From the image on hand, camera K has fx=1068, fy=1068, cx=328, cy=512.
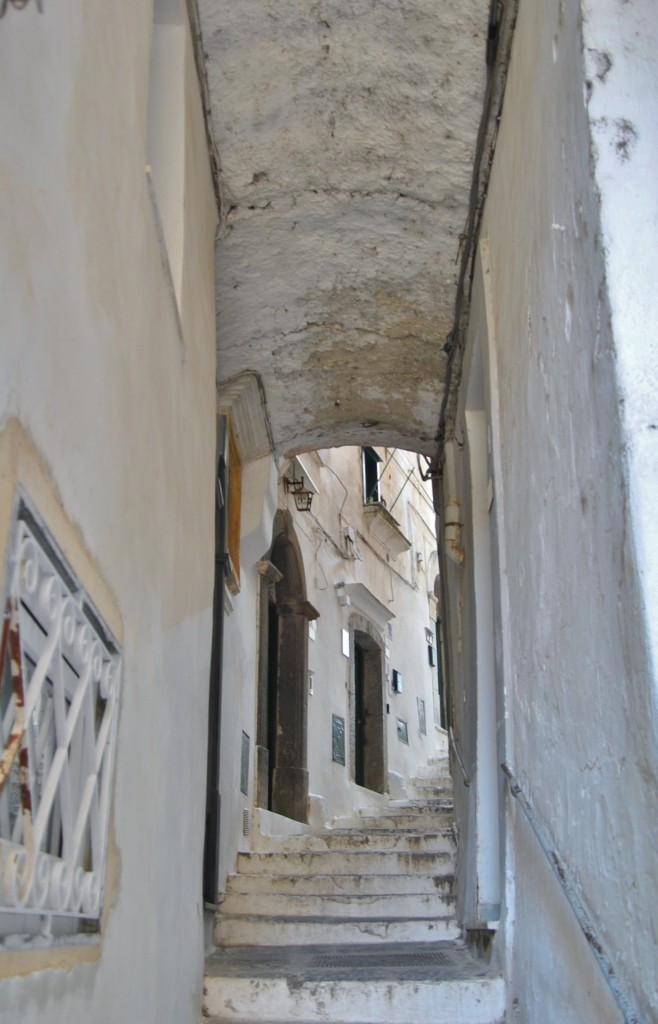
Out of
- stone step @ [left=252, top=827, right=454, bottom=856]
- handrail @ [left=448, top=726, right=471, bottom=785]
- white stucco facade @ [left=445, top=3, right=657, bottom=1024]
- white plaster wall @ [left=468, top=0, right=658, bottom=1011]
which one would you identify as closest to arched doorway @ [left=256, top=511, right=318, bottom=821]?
stone step @ [left=252, top=827, right=454, bottom=856]

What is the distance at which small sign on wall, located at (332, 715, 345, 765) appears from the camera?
10.7m

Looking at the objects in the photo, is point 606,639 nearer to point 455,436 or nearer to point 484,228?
point 484,228

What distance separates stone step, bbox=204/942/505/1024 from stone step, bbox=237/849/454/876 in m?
1.51

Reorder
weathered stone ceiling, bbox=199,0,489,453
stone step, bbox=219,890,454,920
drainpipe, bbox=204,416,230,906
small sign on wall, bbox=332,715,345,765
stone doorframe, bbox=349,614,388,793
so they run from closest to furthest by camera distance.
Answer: weathered stone ceiling, bbox=199,0,489,453
drainpipe, bbox=204,416,230,906
stone step, bbox=219,890,454,920
small sign on wall, bbox=332,715,345,765
stone doorframe, bbox=349,614,388,793

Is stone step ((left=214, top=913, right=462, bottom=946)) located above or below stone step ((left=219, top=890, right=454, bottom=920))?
below

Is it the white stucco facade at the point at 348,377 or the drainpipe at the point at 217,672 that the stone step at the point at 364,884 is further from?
the drainpipe at the point at 217,672

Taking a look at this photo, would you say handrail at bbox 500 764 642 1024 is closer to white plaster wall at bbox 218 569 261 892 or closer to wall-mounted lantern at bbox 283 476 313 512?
white plaster wall at bbox 218 569 261 892

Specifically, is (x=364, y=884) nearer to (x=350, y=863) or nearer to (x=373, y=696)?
(x=350, y=863)

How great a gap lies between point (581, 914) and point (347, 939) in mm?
2747

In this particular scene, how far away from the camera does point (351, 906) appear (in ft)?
17.4

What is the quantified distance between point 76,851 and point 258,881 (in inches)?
157

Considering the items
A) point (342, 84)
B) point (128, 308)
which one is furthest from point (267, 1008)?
point (342, 84)

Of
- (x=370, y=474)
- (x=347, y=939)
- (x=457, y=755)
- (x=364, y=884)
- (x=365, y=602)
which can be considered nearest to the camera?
(x=347, y=939)

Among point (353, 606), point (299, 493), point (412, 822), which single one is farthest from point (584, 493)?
point (353, 606)
